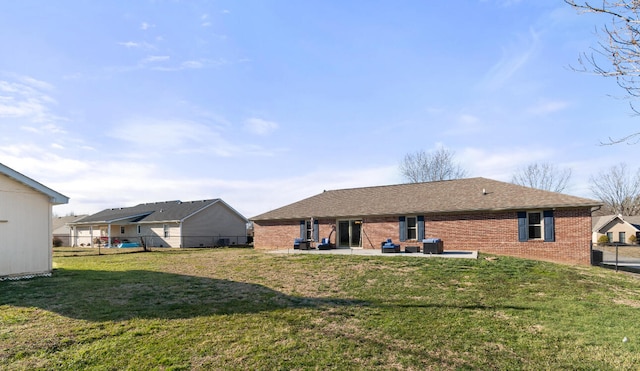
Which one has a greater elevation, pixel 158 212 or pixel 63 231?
pixel 158 212

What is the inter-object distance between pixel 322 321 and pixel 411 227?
15.4 meters

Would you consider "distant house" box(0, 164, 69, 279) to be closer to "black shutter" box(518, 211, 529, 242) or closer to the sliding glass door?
the sliding glass door

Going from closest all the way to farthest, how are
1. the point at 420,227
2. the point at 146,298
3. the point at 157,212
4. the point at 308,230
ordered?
the point at 146,298
the point at 420,227
the point at 308,230
the point at 157,212

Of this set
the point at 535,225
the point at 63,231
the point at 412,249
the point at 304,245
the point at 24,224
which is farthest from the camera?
→ the point at 63,231

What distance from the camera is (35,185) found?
12719mm

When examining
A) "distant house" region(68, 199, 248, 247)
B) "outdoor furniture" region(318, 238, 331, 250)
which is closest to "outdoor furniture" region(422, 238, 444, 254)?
"outdoor furniture" region(318, 238, 331, 250)

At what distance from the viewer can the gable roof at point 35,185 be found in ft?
39.3

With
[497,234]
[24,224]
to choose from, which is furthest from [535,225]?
[24,224]

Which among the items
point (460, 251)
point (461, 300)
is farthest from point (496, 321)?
point (460, 251)

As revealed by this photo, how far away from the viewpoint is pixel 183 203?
1526 inches

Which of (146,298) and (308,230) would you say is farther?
(308,230)

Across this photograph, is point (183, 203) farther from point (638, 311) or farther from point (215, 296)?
point (638, 311)

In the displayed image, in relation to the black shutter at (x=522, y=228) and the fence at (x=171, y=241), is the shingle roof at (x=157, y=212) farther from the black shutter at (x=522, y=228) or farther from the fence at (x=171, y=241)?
the black shutter at (x=522, y=228)

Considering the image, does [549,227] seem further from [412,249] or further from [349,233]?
[349,233]
